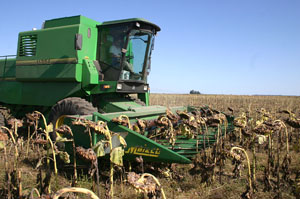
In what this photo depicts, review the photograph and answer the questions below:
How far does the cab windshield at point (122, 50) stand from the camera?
521 cm

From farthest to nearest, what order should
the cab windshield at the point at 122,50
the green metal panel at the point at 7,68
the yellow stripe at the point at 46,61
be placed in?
the green metal panel at the point at 7,68, the cab windshield at the point at 122,50, the yellow stripe at the point at 46,61

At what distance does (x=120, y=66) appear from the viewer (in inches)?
206

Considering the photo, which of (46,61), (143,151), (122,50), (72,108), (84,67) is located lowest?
(143,151)

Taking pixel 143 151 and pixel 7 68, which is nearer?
pixel 143 151

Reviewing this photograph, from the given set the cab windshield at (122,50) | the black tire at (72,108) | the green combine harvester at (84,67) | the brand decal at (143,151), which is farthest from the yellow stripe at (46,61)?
the brand decal at (143,151)

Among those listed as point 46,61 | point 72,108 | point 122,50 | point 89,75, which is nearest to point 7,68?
point 46,61

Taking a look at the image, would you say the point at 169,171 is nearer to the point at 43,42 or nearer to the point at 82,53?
the point at 82,53

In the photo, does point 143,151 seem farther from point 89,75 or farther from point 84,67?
point 84,67

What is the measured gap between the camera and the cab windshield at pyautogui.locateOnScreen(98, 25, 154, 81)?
5207 mm

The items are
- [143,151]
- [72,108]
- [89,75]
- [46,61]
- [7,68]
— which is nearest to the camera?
[143,151]

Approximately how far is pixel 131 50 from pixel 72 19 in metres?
1.40

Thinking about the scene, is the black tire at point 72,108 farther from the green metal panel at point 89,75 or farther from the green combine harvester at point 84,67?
the green metal panel at point 89,75

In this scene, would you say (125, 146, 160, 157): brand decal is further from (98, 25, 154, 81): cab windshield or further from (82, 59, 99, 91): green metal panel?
(98, 25, 154, 81): cab windshield

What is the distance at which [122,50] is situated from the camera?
5.10 metres
